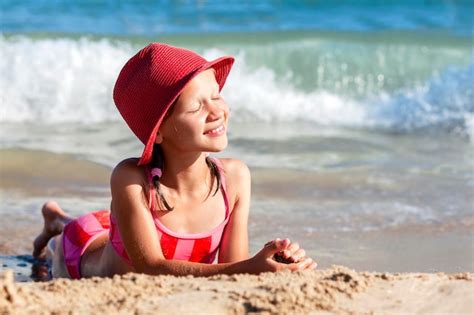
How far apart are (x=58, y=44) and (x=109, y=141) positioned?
3868mm

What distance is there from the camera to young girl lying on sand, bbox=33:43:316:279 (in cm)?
332

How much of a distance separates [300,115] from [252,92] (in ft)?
2.50

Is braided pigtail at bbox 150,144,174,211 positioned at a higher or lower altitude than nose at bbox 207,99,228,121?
lower

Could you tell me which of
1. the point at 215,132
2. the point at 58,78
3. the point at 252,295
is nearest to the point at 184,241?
the point at 215,132

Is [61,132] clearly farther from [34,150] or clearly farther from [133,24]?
[133,24]

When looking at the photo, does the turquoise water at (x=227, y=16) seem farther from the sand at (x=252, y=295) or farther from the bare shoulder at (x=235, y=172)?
the sand at (x=252, y=295)

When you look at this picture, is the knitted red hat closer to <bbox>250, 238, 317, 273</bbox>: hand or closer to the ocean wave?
<bbox>250, 238, 317, 273</bbox>: hand

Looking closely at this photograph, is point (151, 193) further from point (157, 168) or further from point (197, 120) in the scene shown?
point (197, 120)

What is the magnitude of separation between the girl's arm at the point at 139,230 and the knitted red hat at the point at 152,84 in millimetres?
78

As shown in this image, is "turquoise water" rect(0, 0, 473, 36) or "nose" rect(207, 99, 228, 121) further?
"turquoise water" rect(0, 0, 473, 36)

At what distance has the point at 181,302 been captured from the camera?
111 inches

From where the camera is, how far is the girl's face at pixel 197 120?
11.0ft

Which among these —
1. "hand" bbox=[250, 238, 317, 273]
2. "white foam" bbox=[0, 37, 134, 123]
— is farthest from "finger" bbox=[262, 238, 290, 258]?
"white foam" bbox=[0, 37, 134, 123]

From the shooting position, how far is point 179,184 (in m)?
3.53
